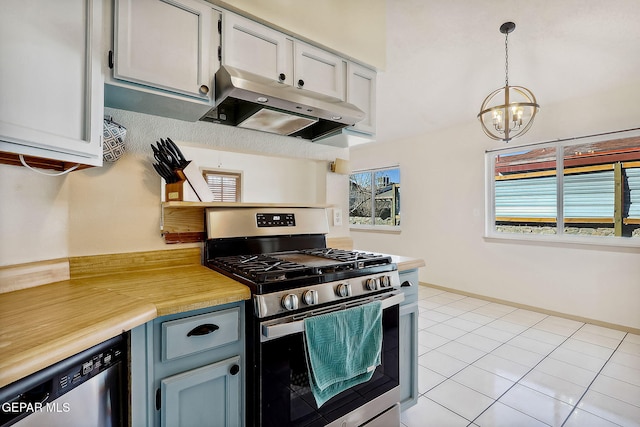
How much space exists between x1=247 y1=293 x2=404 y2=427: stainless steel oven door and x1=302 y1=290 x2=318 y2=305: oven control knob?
0.04m

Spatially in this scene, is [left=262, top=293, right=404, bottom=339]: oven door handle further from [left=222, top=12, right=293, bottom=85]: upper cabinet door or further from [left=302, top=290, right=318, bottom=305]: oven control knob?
[left=222, top=12, right=293, bottom=85]: upper cabinet door

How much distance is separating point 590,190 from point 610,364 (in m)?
1.77

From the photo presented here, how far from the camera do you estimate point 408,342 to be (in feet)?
5.62

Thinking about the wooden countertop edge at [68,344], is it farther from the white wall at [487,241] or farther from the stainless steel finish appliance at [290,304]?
the white wall at [487,241]

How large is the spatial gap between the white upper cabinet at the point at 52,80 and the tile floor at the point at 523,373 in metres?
2.10

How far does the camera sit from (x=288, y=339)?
1174mm

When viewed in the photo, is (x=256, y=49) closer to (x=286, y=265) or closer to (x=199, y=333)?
(x=286, y=265)

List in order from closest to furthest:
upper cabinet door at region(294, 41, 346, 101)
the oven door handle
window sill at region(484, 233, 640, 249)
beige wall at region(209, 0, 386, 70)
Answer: the oven door handle → beige wall at region(209, 0, 386, 70) → upper cabinet door at region(294, 41, 346, 101) → window sill at region(484, 233, 640, 249)

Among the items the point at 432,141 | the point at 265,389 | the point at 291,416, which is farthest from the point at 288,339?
the point at 432,141

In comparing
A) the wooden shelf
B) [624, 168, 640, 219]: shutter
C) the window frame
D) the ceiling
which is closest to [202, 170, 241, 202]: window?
the wooden shelf

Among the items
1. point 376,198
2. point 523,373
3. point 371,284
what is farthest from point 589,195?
point 371,284

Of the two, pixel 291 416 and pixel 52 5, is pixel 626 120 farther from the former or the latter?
A: pixel 52 5

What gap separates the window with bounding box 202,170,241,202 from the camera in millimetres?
2098

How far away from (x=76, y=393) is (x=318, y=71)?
1.78 m
